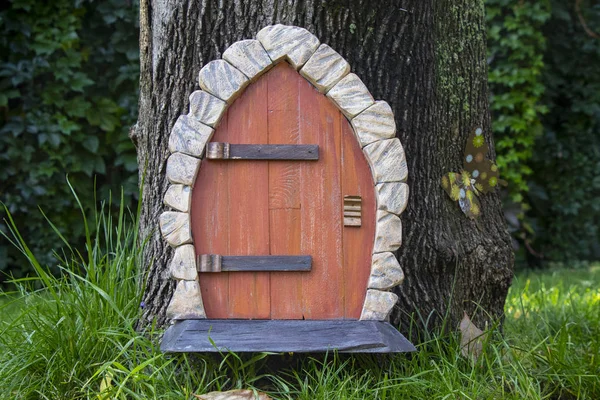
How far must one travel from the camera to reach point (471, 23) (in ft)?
9.12

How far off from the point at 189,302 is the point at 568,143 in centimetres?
485

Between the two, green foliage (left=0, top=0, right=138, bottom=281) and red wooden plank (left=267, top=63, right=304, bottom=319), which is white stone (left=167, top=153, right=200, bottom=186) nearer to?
red wooden plank (left=267, top=63, right=304, bottom=319)

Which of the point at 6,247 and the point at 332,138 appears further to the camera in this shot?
the point at 6,247

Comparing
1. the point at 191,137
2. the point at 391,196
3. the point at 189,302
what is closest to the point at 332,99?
the point at 391,196

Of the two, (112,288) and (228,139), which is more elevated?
(228,139)

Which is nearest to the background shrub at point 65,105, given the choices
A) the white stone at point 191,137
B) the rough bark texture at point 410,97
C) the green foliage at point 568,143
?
the green foliage at point 568,143

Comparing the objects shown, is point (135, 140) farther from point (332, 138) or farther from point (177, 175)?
point (332, 138)

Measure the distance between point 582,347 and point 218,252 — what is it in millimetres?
1603

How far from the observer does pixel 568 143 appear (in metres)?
5.99

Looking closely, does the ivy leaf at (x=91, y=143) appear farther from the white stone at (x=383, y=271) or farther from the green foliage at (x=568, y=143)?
the green foliage at (x=568, y=143)

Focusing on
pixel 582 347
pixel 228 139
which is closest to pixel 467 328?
pixel 582 347

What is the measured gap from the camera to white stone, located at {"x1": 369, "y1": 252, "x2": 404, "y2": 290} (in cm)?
212

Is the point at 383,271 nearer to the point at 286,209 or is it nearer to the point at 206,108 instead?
the point at 286,209

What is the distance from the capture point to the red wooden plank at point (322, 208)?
2141 millimetres
